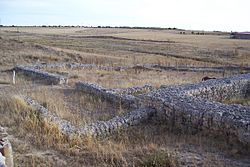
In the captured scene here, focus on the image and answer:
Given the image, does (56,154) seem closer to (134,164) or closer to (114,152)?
(114,152)

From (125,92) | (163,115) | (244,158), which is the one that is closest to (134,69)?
(125,92)

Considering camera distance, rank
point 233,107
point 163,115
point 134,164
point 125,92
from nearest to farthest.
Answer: point 134,164 → point 233,107 → point 163,115 → point 125,92

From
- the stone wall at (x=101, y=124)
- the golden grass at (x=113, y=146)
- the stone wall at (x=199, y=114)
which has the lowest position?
the golden grass at (x=113, y=146)

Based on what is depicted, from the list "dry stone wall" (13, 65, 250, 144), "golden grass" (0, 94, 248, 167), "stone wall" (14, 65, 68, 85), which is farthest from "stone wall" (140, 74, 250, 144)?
"stone wall" (14, 65, 68, 85)

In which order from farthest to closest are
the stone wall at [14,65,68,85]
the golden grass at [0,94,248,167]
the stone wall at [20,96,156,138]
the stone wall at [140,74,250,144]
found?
1. the stone wall at [14,65,68,85]
2. the stone wall at [20,96,156,138]
3. the stone wall at [140,74,250,144]
4. the golden grass at [0,94,248,167]

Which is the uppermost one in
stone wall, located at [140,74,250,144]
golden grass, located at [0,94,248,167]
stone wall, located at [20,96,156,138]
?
stone wall, located at [140,74,250,144]

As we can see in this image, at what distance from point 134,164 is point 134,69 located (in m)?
21.7

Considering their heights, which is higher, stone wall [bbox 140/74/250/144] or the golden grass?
stone wall [bbox 140/74/250/144]

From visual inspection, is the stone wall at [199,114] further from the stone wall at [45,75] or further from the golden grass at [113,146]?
the stone wall at [45,75]

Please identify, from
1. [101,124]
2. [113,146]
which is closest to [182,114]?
[101,124]

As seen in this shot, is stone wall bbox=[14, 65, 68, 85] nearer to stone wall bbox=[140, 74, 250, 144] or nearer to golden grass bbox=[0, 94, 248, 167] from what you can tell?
stone wall bbox=[140, 74, 250, 144]

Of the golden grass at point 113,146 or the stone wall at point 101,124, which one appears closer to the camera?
the golden grass at point 113,146

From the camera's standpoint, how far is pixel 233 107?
10.7 meters

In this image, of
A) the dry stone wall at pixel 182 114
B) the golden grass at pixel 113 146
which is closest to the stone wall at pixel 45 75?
the dry stone wall at pixel 182 114
